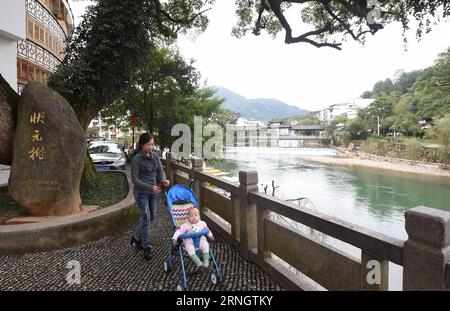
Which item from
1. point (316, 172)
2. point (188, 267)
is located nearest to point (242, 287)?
point (188, 267)

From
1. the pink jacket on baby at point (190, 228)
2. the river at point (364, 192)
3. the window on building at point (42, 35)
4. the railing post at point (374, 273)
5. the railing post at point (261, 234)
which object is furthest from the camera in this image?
the river at point (364, 192)

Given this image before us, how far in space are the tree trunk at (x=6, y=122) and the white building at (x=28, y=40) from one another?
3.87m

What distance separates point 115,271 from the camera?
3.96 metres

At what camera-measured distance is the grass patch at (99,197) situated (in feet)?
18.3

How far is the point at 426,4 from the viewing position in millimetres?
7660

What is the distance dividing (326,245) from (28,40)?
18655 mm

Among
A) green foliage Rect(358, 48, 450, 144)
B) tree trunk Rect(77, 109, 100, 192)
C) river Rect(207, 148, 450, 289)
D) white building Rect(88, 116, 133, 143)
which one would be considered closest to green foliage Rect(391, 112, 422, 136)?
green foliage Rect(358, 48, 450, 144)

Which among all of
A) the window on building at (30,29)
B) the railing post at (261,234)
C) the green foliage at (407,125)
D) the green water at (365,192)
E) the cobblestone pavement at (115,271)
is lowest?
the green water at (365,192)

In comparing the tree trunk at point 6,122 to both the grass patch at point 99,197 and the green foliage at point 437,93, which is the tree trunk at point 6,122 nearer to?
the grass patch at point 99,197

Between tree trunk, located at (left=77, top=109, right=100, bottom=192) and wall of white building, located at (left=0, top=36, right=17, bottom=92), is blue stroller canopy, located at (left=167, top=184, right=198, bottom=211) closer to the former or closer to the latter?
tree trunk, located at (left=77, top=109, right=100, bottom=192)

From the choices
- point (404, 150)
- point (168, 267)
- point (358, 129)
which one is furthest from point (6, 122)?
point (358, 129)

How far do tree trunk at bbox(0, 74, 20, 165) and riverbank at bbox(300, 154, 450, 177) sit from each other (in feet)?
139

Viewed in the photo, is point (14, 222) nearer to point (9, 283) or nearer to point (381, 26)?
point (9, 283)

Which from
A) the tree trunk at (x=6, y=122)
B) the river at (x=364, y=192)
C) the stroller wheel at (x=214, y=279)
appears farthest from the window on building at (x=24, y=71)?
the stroller wheel at (x=214, y=279)
